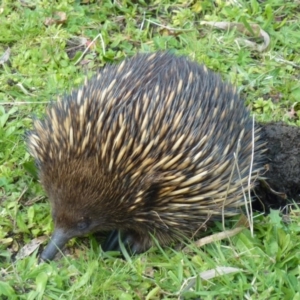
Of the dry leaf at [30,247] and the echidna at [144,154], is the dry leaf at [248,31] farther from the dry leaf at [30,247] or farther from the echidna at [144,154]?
the dry leaf at [30,247]

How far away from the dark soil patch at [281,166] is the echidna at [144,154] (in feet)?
1.19

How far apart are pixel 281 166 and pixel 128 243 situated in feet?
2.97

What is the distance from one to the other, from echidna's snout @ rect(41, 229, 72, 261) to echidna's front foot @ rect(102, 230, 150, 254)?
13.3 inches

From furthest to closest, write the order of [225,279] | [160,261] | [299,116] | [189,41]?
[189,41] < [299,116] < [160,261] < [225,279]

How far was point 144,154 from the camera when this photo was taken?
9.30 ft

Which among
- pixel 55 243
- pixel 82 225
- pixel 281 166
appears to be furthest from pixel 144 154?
pixel 281 166

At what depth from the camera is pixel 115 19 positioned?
4.55m

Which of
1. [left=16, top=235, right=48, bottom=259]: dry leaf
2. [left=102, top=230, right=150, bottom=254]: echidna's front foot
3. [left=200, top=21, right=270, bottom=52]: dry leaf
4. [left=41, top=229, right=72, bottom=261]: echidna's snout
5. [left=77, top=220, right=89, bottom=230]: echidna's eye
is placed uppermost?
[left=200, top=21, right=270, bottom=52]: dry leaf

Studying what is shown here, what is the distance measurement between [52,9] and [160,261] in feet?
6.76

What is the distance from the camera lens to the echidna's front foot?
3127 millimetres

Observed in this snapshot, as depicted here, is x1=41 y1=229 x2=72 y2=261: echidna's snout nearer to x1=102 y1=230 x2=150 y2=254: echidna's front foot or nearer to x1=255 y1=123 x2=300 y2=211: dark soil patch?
x1=102 y1=230 x2=150 y2=254: echidna's front foot

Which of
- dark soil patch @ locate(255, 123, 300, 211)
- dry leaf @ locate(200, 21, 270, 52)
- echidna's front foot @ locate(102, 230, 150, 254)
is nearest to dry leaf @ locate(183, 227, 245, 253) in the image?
echidna's front foot @ locate(102, 230, 150, 254)

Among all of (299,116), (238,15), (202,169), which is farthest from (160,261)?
(238,15)

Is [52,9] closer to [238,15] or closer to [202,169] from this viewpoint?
[238,15]
